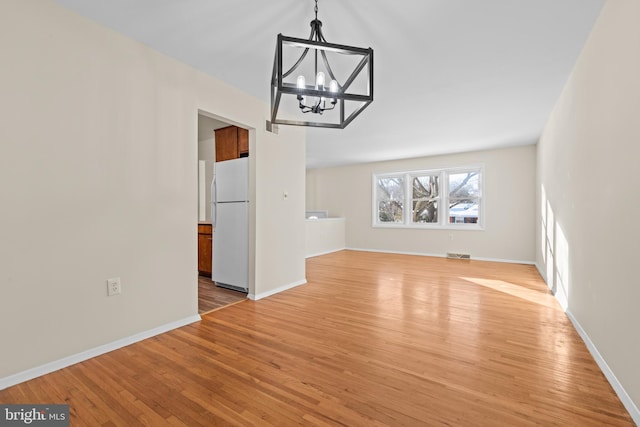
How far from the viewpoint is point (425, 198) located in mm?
6879

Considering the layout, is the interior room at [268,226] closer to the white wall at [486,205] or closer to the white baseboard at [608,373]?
the white baseboard at [608,373]

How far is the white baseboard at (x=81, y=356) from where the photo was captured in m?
1.69

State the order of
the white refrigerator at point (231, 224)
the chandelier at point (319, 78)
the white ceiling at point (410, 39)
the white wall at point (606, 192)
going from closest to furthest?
the chandelier at point (319, 78)
the white wall at point (606, 192)
the white ceiling at point (410, 39)
the white refrigerator at point (231, 224)

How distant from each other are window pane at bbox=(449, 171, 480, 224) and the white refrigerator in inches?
196

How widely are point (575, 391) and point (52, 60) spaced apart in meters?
3.74

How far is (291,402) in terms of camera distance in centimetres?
153

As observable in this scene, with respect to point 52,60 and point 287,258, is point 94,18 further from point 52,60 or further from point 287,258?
point 287,258

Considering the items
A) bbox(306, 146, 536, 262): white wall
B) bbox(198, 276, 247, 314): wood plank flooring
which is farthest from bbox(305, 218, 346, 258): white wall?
bbox(198, 276, 247, 314): wood plank flooring

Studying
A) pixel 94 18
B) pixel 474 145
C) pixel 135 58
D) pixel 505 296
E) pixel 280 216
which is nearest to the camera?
pixel 94 18

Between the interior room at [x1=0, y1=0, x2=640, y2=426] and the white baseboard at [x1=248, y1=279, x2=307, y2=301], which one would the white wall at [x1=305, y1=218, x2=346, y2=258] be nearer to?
the white baseboard at [x1=248, y1=279, x2=307, y2=301]

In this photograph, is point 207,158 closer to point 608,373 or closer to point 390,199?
point 390,199

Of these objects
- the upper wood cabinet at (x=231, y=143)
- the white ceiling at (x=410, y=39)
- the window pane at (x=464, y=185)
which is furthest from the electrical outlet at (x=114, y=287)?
the window pane at (x=464, y=185)

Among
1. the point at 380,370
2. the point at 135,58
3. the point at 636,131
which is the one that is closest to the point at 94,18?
the point at 135,58

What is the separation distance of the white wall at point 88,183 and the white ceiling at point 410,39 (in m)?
0.28
